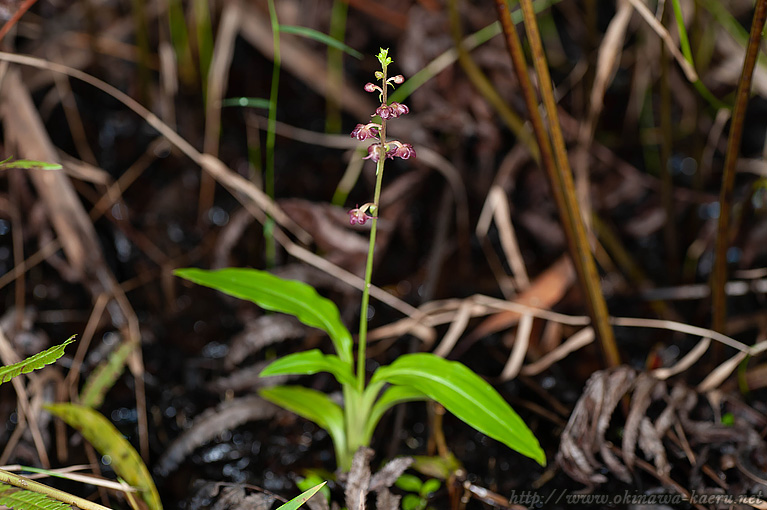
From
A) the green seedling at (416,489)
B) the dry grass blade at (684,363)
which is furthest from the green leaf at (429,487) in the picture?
the dry grass blade at (684,363)

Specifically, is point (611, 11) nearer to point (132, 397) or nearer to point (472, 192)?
point (472, 192)

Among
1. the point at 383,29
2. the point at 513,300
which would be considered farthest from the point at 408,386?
the point at 383,29

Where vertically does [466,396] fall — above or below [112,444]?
above

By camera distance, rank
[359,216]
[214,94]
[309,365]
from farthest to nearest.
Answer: [214,94]
[309,365]
[359,216]

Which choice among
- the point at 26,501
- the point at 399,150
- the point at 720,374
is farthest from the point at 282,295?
the point at 720,374

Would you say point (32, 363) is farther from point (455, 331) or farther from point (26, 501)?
point (455, 331)

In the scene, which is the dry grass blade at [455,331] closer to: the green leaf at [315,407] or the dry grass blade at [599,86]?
the green leaf at [315,407]

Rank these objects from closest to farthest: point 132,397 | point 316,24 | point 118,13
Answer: point 132,397 → point 118,13 → point 316,24
